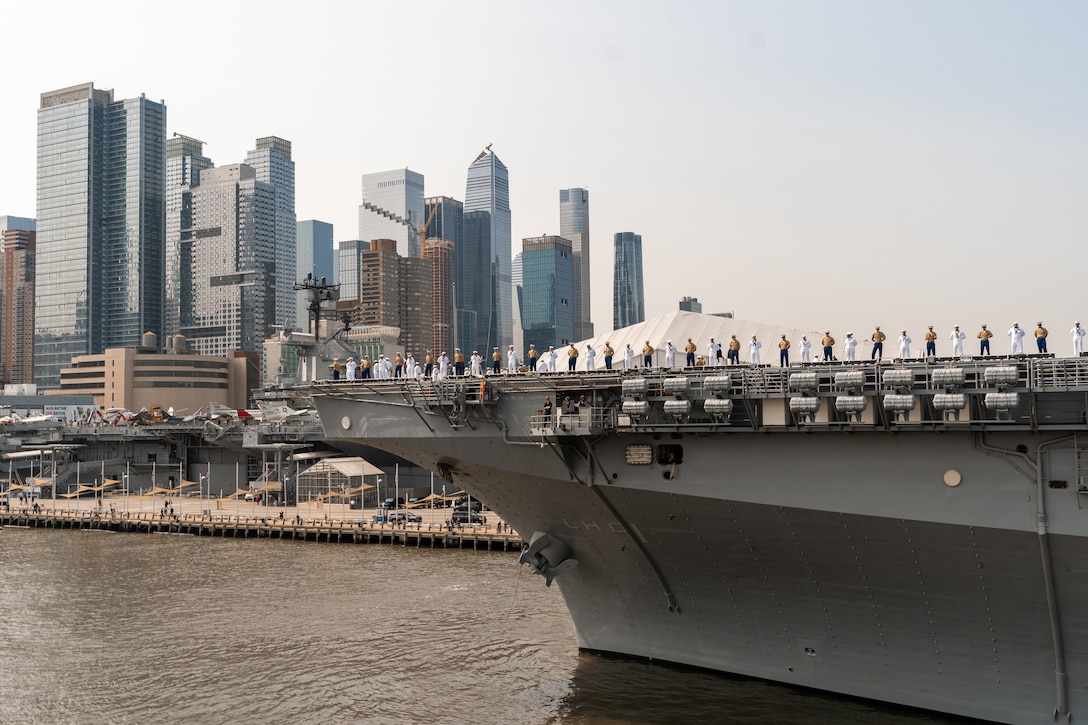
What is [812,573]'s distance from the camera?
56.8 feet

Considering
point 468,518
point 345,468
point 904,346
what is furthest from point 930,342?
point 345,468

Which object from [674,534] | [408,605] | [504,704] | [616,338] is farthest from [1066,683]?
[408,605]

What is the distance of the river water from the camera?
61.8 ft

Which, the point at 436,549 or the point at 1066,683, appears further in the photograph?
the point at 436,549

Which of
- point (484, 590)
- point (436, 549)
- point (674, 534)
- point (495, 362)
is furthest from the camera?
point (436, 549)

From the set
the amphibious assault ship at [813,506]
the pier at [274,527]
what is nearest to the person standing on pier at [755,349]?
the amphibious assault ship at [813,506]

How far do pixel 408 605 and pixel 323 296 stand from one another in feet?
46.4

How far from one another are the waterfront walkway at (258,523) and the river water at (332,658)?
5.06 m

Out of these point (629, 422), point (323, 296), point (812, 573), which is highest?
point (323, 296)

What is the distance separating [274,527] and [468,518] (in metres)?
10.2

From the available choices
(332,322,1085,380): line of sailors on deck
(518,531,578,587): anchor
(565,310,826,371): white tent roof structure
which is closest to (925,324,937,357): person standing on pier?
(332,322,1085,380): line of sailors on deck

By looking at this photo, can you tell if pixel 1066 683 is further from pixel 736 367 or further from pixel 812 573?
pixel 736 367

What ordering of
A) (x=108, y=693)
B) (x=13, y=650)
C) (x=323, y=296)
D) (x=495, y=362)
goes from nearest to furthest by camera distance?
(x=108, y=693)
(x=495, y=362)
(x=13, y=650)
(x=323, y=296)

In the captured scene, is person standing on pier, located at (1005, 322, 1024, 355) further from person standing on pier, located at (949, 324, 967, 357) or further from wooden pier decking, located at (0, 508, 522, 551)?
wooden pier decking, located at (0, 508, 522, 551)
